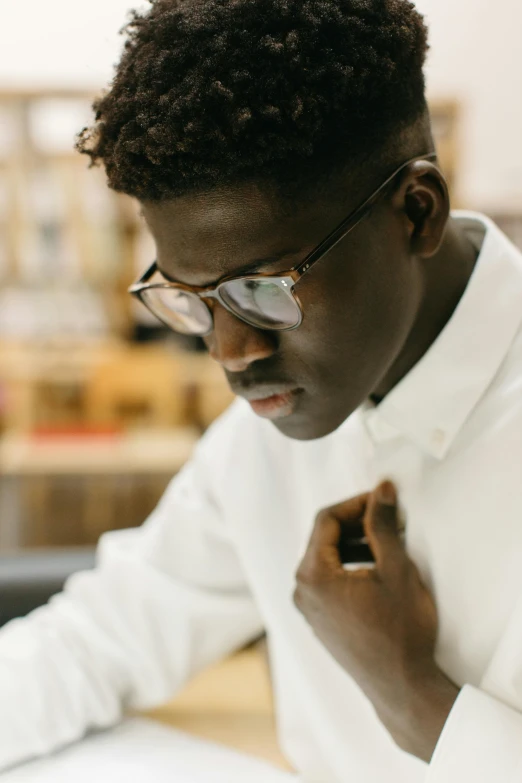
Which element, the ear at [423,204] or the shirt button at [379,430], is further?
the shirt button at [379,430]

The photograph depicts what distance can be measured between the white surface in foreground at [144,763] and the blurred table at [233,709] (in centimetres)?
4

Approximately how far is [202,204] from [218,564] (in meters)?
0.58

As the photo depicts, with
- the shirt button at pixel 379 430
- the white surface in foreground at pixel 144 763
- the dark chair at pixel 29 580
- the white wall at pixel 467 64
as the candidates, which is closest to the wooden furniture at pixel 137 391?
the white wall at pixel 467 64

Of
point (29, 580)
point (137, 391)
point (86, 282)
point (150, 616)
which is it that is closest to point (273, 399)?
point (150, 616)

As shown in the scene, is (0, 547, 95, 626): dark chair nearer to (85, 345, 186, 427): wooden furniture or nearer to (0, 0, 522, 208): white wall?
(85, 345, 186, 427): wooden furniture

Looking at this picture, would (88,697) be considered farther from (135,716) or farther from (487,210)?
(487,210)

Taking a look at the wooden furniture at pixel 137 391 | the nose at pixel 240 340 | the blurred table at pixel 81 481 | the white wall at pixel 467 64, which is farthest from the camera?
the wooden furniture at pixel 137 391

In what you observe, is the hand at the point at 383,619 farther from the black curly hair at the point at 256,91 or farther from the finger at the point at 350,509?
the black curly hair at the point at 256,91

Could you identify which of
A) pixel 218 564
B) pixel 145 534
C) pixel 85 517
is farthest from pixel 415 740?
pixel 85 517

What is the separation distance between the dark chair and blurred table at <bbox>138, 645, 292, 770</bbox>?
0.96ft

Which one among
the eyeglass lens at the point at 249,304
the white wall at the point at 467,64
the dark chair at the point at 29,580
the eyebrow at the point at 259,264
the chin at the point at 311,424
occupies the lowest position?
the dark chair at the point at 29,580

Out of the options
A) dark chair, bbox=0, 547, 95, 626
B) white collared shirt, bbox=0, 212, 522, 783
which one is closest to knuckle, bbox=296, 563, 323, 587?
white collared shirt, bbox=0, 212, 522, 783

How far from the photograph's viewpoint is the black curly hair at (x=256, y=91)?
1.92 feet

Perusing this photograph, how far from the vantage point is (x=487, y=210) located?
13.7 feet
